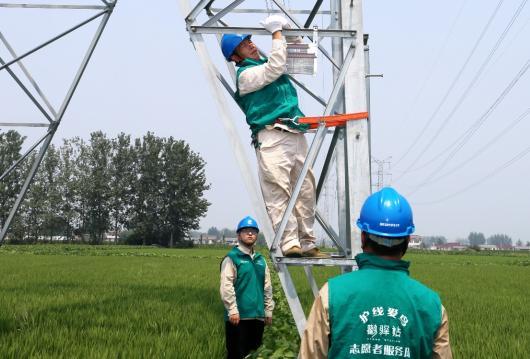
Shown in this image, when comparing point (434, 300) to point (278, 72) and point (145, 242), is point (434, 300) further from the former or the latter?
point (145, 242)

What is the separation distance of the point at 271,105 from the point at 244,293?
Answer: 1.79m

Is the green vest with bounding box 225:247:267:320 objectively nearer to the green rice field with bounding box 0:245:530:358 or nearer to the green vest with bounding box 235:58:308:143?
the green rice field with bounding box 0:245:530:358

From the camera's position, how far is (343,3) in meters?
3.14

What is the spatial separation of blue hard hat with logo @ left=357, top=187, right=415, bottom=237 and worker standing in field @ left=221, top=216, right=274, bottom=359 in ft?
8.22

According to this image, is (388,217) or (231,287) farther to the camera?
(231,287)

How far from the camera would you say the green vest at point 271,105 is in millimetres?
3113

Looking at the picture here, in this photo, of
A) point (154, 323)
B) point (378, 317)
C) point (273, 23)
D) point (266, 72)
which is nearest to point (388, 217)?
point (378, 317)

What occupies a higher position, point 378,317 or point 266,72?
point 266,72

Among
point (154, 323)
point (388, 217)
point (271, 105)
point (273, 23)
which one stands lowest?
point (154, 323)

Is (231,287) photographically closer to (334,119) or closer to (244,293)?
(244,293)

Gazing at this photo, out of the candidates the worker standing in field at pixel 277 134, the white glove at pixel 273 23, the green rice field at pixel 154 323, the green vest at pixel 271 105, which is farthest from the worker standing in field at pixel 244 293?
the white glove at pixel 273 23

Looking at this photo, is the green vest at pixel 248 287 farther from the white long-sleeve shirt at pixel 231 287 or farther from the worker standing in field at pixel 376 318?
the worker standing in field at pixel 376 318

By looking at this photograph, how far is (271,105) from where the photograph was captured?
3.16 metres

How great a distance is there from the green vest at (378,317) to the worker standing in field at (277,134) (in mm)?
1302
